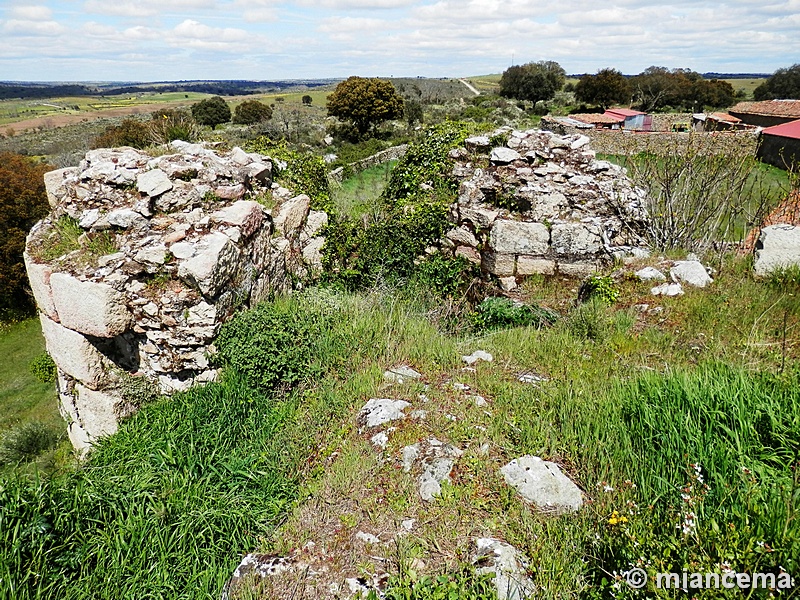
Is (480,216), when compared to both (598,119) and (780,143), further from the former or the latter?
(598,119)

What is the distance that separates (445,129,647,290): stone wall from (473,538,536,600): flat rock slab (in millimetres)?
4664

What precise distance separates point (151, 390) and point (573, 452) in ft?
14.5

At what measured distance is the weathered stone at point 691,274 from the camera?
5395 millimetres

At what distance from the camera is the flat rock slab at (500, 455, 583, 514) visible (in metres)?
2.81

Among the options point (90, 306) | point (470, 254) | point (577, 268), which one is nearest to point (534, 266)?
point (577, 268)

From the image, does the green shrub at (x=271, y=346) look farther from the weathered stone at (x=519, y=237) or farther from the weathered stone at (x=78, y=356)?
the weathered stone at (x=519, y=237)

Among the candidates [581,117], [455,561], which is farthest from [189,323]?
[581,117]

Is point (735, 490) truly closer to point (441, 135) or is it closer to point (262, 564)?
point (262, 564)

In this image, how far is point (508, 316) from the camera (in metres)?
5.93

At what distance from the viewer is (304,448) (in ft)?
12.2

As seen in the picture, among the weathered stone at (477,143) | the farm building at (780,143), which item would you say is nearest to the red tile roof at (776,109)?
the farm building at (780,143)

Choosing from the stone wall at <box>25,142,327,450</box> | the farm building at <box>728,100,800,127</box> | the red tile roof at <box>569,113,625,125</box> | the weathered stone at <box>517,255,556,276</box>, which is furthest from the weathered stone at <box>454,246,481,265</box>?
the farm building at <box>728,100,800,127</box>

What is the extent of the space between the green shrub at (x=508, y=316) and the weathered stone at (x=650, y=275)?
108 centimetres

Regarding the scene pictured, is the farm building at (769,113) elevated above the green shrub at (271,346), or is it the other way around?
the farm building at (769,113)
